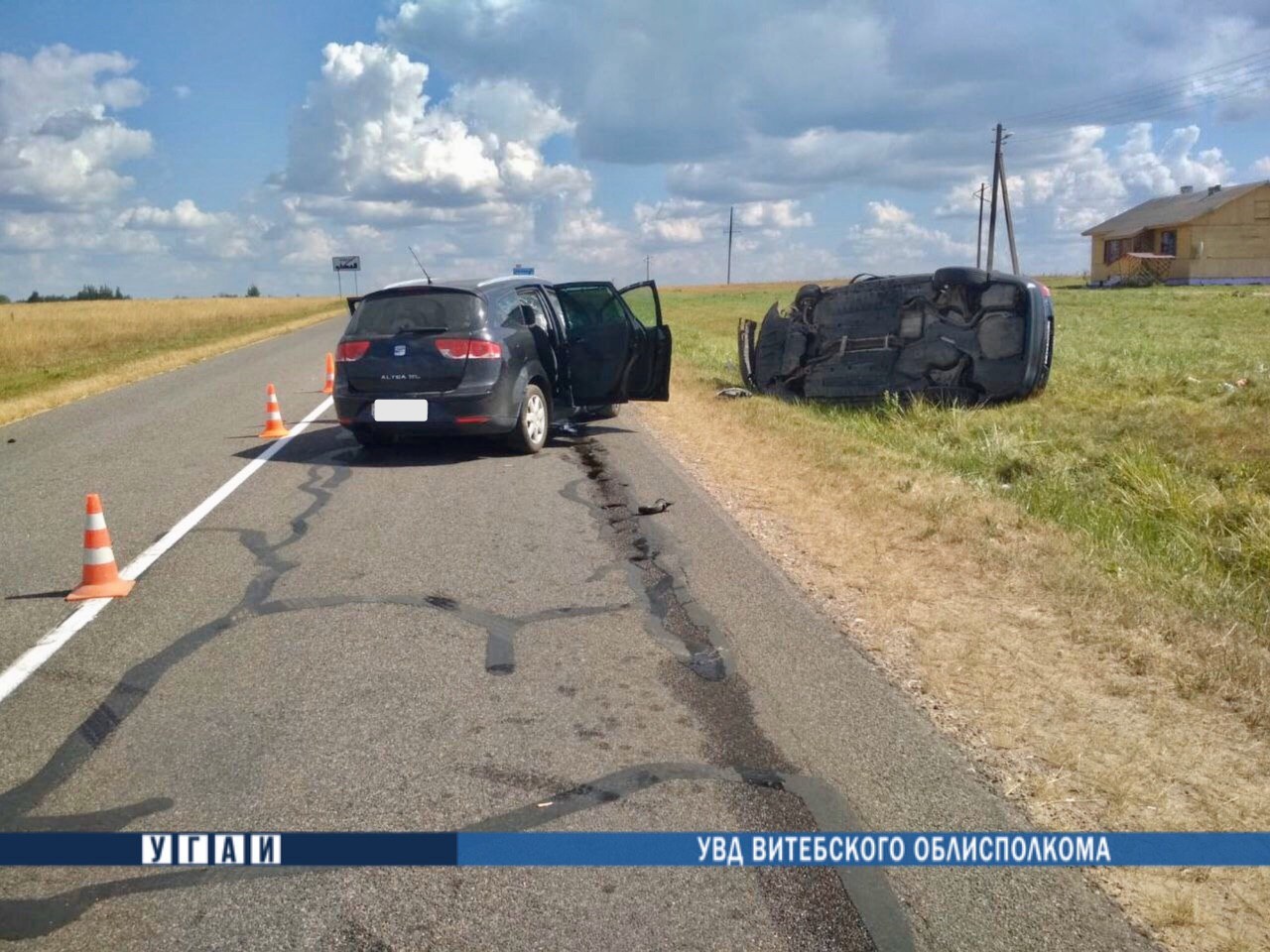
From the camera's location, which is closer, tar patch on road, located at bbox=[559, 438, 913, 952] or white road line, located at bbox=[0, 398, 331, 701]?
tar patch on road, located at bbox=[559, 438, 913, 952]

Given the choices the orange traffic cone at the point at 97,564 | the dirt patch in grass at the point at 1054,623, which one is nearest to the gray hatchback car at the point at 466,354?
the dirt patch in grass at the point at 1054,623

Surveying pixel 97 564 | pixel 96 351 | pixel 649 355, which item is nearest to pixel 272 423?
pixel 649 355

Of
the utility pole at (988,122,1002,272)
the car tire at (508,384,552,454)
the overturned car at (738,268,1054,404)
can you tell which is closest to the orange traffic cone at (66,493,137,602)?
the car tire at (508,384,552,454)

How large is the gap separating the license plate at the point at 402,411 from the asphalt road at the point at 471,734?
197 cm

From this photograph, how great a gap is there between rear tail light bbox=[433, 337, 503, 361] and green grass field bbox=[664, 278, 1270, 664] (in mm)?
3749

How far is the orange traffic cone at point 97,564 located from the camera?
591cm

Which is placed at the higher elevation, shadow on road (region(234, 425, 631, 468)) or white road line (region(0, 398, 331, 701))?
shadow on road (region(234, 425, 631, 468))

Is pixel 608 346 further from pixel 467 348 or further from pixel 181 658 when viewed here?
pixel 181 658

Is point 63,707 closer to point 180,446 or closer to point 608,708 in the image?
point 608,708

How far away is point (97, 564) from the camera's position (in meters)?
5.97

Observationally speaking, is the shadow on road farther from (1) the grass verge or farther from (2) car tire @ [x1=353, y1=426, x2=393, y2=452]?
(1) the grass verge

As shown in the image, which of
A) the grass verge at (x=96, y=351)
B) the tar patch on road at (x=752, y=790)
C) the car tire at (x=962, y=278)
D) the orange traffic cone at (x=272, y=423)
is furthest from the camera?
the grass verge at (x=96, y=351)

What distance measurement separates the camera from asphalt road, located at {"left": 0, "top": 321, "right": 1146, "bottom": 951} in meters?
2.98

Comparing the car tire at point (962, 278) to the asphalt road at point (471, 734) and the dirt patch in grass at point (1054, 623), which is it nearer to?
the dirt patch in grass at point (1054, 623)
